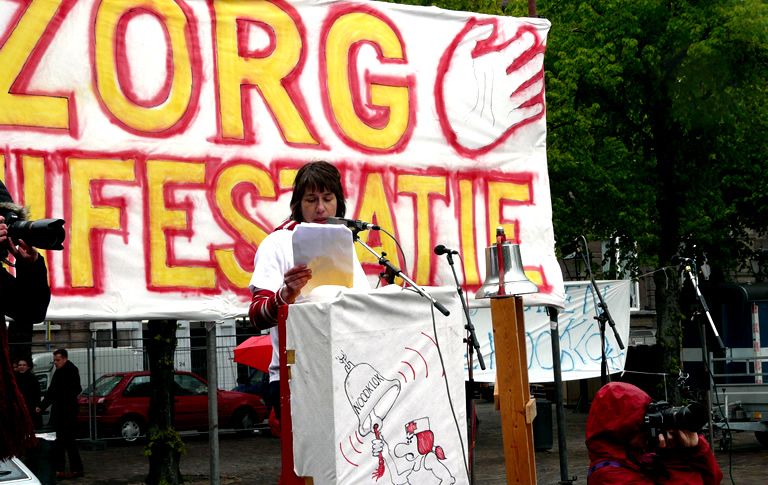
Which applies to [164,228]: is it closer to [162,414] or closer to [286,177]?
[286,177]

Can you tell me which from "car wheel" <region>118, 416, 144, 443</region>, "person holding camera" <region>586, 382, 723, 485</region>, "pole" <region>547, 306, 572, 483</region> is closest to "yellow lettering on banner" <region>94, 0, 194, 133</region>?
"person holding camera" <region>586, 382, 723, 485</region>

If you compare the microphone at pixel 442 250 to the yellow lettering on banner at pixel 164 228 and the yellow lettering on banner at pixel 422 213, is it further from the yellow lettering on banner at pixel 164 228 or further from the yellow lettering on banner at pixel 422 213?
the yellow lettering on banner at pixel 164 228

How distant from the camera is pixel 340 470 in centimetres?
369

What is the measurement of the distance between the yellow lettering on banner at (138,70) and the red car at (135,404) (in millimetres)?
14168

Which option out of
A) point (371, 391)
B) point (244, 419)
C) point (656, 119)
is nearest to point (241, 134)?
point (371, 391)

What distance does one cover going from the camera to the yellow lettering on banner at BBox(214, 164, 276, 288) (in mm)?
5844

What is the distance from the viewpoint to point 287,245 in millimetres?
4402

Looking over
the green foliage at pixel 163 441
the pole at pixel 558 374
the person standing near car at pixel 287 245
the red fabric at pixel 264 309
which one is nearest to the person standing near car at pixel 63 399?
the green foliage at pixel 163 441

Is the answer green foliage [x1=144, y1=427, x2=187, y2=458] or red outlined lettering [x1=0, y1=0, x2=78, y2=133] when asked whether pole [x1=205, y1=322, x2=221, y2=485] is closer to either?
red outlined lettering [x1=0, y1=0, x2=78, y2=133]

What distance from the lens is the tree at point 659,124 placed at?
711 inches

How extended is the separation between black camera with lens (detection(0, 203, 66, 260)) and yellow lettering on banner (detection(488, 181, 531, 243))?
3.85m

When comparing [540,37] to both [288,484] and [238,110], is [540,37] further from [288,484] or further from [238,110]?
[288,484]

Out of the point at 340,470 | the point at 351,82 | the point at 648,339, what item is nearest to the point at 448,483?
the point at 340,470

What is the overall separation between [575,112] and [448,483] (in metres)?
15.5
